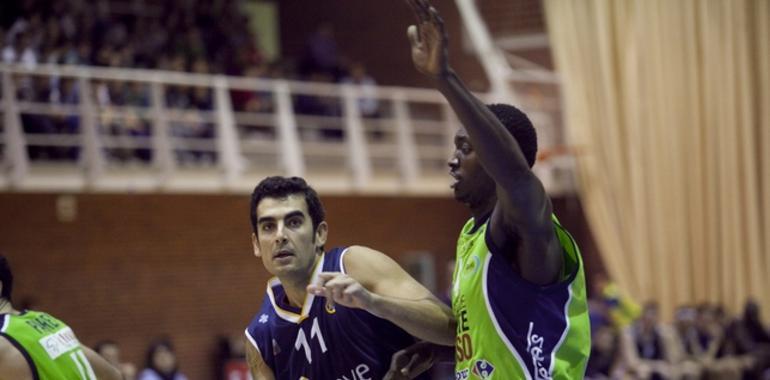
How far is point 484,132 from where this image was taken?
3.97 meters

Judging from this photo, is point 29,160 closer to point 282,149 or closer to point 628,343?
point 282,149

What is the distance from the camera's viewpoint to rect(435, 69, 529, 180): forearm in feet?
12.9

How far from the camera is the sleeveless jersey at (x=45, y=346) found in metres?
5.83

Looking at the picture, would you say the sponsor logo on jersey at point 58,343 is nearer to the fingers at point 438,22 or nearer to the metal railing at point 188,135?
the fingers at point 438,22

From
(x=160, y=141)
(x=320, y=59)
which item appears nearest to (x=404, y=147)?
(x=320, y=59)

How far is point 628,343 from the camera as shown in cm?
1695

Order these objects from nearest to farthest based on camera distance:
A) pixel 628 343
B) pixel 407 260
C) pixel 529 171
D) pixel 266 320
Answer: pixel 529 171
pixel 266 320
pixel 628 343
pixel 407 260

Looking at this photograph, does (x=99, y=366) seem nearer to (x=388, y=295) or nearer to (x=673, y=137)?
(x=388, y=295)

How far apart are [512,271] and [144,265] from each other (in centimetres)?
1196

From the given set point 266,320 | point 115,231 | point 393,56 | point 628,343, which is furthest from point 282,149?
point 266,320

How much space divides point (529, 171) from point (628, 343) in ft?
43.6

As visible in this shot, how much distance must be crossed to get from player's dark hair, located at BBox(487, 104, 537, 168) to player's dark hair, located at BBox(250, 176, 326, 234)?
3.37 ft

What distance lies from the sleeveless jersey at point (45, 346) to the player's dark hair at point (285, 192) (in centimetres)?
136

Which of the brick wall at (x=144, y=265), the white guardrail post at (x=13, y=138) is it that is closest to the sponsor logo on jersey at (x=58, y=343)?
the white guardrail post at (x=13, y=138)
